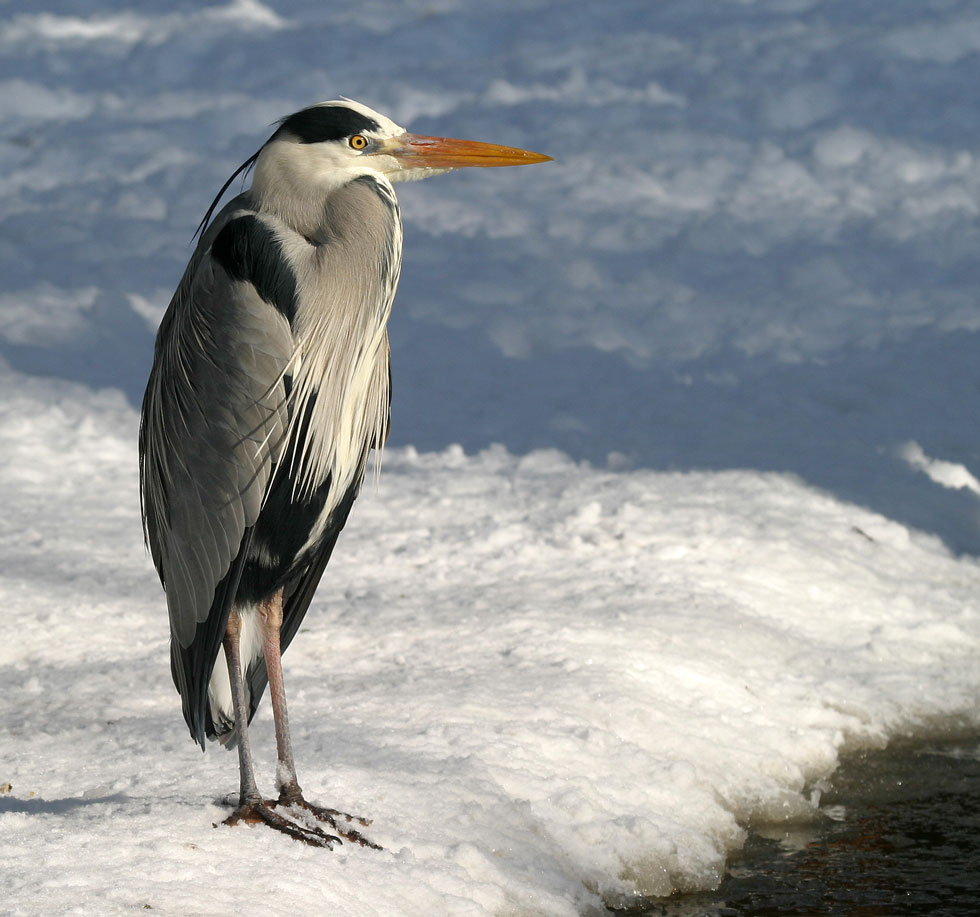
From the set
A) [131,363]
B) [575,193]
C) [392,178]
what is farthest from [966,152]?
[392,178]

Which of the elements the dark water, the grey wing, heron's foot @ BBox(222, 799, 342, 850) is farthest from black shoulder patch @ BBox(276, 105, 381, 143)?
the dark water

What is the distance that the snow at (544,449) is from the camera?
365 cm

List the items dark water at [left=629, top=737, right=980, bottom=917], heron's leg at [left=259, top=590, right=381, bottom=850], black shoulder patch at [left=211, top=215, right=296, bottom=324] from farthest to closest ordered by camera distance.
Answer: dark water at [left=629, top=737, right=980, bottom=917] < heron's leg at [left=259, top=590, right=381, bottom=850] < black shoulder patch at [left=211, top=215, right=296, bottom=324]

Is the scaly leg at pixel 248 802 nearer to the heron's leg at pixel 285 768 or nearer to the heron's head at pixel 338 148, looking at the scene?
the heron's leg at pixel 285 768

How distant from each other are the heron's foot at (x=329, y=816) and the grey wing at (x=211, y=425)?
366 mm

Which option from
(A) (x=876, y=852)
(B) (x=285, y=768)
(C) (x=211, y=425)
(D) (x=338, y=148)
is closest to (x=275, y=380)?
(C) (x=211, y=425)

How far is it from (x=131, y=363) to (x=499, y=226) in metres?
2.95

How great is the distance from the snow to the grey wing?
0.57 m

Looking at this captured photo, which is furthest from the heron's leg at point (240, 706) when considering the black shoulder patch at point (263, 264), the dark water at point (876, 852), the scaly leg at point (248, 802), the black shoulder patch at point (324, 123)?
the black shoulder patch at point (324, 123)

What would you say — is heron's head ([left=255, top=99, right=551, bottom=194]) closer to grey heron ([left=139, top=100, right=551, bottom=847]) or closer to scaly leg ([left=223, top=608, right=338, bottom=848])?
grey heron ([left=139, top=100, right=551, bottom=847])

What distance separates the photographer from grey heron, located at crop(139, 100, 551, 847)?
3217 millimetres

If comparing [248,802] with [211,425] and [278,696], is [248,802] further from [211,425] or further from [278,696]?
[211,425]

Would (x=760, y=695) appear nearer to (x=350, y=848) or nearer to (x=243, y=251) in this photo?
(x=350, y=848)

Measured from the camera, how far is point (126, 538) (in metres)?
6.01
